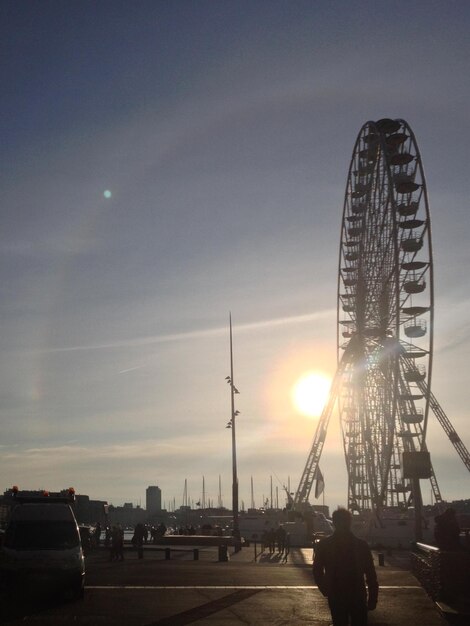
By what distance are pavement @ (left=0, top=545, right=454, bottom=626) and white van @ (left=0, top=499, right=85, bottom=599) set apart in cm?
47

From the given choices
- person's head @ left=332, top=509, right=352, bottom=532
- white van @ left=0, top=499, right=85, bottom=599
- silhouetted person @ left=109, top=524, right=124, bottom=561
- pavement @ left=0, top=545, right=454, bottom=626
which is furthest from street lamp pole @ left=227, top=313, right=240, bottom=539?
person's head @ left=332, top=509, right=352, bottom=532

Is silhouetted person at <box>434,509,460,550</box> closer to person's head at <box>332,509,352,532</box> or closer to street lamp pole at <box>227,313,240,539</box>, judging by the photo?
person's head at <box>332,509,352,532</box>

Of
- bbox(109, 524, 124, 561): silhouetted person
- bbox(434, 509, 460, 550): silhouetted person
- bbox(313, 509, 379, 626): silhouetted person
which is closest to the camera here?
bbox(313, 509, 379, 626): silhouetted person

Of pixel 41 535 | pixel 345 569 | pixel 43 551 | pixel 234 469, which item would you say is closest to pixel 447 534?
pixel 345 569

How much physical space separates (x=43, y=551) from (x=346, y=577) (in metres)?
11.1

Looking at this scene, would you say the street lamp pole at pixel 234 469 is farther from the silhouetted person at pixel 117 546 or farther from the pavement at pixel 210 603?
the pavement at pixel 210 603

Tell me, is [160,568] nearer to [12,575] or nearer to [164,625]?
[12,575]

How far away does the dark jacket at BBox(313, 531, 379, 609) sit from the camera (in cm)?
882

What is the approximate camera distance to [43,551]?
17922 mm

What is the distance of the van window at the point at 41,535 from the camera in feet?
60.6

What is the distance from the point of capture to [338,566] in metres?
8.90

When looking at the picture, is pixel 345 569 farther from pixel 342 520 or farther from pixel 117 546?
pixel 117 546

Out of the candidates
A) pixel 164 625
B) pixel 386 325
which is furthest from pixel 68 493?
pixel 386 325

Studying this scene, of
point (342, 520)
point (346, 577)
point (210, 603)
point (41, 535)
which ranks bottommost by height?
point (210, 603)
